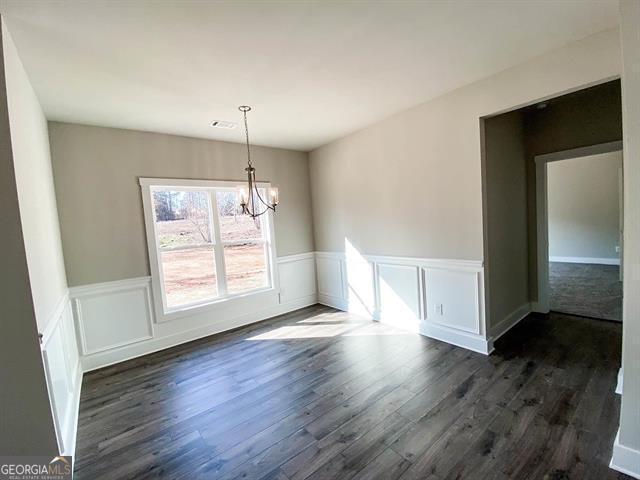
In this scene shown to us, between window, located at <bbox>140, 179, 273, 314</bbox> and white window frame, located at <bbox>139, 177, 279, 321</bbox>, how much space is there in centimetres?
1

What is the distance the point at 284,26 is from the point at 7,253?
6.47 ft

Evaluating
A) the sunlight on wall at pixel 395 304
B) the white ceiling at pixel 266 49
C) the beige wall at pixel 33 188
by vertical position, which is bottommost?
the sunlight on wall at pixel 395 304

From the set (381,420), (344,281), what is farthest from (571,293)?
(381,420)

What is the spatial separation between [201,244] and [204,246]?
0.05m

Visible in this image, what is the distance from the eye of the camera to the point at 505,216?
10.7ft

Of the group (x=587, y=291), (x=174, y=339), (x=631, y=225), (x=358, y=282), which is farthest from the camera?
(x=587, y=291)

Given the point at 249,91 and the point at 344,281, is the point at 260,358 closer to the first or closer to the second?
the point at 344,281

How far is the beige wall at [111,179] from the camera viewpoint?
298cm

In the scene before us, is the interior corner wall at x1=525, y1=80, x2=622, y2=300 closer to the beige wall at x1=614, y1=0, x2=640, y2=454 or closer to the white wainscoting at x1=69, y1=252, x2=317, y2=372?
the beige wall at x1=614, y1=0, x2=640, y2=454

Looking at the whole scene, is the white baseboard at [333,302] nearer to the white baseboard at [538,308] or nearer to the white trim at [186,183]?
the white trim at [186,183]

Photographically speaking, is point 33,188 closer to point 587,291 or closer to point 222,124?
point 222,124

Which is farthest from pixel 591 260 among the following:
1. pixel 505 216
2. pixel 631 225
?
pixel 631 225

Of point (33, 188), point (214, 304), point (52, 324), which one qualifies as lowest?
point (214, 304)

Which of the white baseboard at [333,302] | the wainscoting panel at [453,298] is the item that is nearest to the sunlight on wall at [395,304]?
the wainscoting panel at [453,298]
